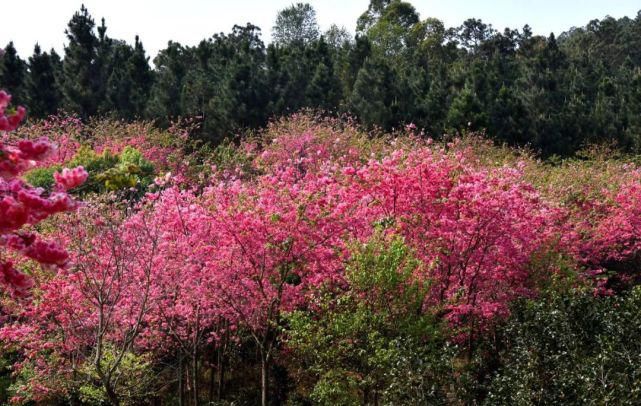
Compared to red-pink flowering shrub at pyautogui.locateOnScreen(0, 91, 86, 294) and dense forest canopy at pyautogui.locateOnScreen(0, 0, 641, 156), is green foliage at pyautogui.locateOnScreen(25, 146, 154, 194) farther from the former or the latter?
red-pink flowering shrub at pyautogui.locateOnScreen(0, 91, 86, 294)

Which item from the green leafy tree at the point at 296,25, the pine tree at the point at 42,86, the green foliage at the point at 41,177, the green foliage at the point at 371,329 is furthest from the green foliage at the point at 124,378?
the green leafy tree at the point at 296,25

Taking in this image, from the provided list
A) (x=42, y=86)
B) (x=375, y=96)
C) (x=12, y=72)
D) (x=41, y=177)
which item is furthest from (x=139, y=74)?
(x=41, y=177)

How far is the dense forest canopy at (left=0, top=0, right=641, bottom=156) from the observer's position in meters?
29.9

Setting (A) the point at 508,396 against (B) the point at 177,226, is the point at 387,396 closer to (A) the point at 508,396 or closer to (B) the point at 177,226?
(A) the point at 508,396

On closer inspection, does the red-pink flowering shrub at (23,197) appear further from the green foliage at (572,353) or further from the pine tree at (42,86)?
the pine tree at (42,86)

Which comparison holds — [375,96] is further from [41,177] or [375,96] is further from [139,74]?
[41,177]

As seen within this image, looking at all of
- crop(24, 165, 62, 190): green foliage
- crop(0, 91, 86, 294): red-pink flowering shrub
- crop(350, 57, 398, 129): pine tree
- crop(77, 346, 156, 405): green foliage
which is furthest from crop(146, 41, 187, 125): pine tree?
crop(0, 91, 86, 294): red-pink flowering shrub

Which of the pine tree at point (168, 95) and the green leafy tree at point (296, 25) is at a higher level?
the green leafy tree at point (296, 25)

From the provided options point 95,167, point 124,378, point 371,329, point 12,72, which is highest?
point 12,72

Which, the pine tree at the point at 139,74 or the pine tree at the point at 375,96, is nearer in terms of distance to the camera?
the pine tree at the point at 375,96

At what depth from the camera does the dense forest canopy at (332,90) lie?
98.0 feet

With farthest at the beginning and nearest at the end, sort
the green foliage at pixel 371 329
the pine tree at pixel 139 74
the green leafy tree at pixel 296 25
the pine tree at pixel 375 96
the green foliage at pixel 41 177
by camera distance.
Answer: the green leafy tree at pixel 296 25
the pine tree at pixel 139 74
the pine tree at pixel 375 96
the green foliage at pixel 41 177
the green foliage at pixel 371 329

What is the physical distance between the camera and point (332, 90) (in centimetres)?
3262

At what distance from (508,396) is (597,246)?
10246 mm
